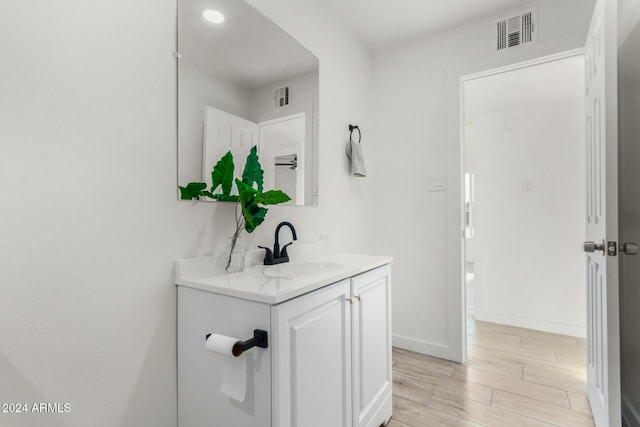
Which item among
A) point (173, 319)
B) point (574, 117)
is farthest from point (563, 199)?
point (173, 319)

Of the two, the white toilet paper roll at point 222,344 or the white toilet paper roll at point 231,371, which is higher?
the white toilet paper roll at point 222,344

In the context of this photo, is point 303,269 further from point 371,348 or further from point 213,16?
point 213,16

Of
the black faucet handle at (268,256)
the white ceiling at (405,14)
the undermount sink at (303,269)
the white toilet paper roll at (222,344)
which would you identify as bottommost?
the white toilet paper roll at (222,344)

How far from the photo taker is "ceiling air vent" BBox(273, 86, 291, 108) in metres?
1.62

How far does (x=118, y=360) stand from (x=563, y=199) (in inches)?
137

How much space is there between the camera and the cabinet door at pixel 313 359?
3.05 ft

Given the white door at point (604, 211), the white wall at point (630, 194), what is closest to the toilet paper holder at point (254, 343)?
the white door at point (604, 211)

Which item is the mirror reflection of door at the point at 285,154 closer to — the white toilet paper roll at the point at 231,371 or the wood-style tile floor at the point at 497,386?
the white toilet paper roll at the point at 231,371

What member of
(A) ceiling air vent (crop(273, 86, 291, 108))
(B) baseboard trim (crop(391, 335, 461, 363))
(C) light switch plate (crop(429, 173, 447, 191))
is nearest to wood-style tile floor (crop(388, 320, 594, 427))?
(B) baseboard trim (crop(391, 335, 461, 363))

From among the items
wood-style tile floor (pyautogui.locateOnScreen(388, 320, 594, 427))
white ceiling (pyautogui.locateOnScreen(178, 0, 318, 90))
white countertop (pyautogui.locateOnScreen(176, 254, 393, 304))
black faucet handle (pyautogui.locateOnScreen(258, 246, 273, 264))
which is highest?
white ceiling (pyautogui.locateOnScreen(178, 0, 318, 90))

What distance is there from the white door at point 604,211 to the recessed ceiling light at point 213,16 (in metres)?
1.51

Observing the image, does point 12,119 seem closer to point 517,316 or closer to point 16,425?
point 16,425

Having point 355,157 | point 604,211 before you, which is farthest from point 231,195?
point 604,211

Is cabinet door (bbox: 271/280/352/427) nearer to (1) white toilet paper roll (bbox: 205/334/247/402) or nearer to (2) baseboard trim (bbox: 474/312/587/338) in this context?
(1) white toilet paper roll (bbox: 205/334/247/402)
